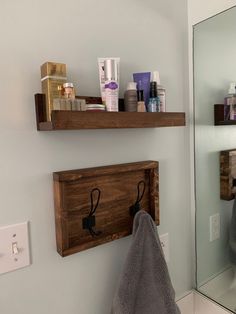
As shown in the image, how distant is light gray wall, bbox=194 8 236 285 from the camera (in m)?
0.98

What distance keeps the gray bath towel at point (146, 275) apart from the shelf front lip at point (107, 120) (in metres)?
0.29

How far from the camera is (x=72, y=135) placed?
739 millimetres

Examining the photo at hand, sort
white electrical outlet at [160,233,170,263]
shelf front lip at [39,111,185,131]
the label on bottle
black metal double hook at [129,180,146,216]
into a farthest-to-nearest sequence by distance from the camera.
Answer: white electrical outlet at [160,233,170,263], black metal double hook at [129,180,146,216], the label on bottle, shelf front lip at [39,111,185,131]

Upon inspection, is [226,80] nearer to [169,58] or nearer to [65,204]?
[169,58]

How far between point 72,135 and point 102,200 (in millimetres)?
218

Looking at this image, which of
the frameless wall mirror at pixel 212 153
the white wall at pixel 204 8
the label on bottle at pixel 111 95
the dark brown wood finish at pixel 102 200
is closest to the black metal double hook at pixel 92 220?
the dark brown wood finish at pixel 102 200

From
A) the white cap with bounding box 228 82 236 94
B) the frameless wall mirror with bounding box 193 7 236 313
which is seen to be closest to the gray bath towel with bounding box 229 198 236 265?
the frameless wall mirror with bounding box 193 7 236 313

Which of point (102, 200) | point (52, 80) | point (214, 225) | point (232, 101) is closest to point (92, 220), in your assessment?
point (102, 200)

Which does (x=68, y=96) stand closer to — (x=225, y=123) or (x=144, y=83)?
(x=144, y=83)

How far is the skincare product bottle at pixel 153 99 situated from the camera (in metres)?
0.75

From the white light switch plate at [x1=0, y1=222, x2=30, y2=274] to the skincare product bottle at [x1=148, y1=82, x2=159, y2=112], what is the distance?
1.55 feet

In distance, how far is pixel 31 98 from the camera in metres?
0.67

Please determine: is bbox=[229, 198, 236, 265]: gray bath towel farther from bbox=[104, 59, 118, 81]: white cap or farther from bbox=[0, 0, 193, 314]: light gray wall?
bbox=[104, 59, 118, 81]: white cap

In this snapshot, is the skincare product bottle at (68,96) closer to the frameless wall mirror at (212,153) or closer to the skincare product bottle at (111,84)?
the skincare product bottle at (111,84)
